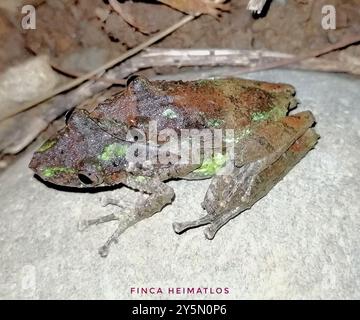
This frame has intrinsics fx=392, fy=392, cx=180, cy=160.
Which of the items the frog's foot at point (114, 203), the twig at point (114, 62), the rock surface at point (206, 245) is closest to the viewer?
the rock surface at point (206, 245)

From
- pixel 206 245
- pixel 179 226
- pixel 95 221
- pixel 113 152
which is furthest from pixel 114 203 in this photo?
pixel 206 245

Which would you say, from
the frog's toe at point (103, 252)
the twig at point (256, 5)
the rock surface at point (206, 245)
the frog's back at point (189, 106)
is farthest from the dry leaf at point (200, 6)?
the frog's toe at point (103, 252)

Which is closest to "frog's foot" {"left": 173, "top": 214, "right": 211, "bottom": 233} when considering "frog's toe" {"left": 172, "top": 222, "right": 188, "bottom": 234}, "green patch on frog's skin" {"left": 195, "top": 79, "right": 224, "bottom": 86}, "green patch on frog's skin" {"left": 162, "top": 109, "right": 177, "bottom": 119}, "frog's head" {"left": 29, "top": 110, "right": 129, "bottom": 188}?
"frog's toe" {"left": 172, "top": 222, "right": 188, "bottom": 234}

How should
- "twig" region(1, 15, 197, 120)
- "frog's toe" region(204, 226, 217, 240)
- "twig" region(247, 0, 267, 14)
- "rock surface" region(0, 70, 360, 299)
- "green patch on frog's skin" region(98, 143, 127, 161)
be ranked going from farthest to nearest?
"twig" region(1, 15, 197, 120) < "twig" region(247, 0, 267, 14) < "green patch on frog's skin" region(98, 143, 127, 161) < "frog's toe" region(204, 226, 217, 240) < "rock surface" region(0, 70, 360, 299)

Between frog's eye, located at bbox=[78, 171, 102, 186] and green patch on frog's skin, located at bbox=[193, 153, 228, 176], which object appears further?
green patch on frog's skin, located at bbox=[193, 153, 228, 176]

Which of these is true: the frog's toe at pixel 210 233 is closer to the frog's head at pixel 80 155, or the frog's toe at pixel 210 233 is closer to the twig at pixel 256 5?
the frog's head at pixel 80 155

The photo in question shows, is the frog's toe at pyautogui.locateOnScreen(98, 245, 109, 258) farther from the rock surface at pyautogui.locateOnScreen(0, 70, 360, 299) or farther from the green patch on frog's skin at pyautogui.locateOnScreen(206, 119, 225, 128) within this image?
the green patch on frog's skin at pyautogui.locateOnScreen(206, 119, 225, 128)

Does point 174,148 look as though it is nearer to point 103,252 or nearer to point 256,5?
point 103,252

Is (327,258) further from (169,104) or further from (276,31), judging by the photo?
(276,31)
